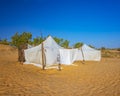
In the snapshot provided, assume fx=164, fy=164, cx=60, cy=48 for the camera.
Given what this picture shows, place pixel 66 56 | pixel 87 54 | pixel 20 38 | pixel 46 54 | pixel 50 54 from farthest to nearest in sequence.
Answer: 1. pixel 20 38
2. pixel 87 54
3. pixel 66 56
4. pixel 50 54
5. pixel 46 54

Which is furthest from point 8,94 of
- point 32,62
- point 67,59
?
point 67,59

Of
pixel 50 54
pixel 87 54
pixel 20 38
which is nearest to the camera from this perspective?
pixel 50 54

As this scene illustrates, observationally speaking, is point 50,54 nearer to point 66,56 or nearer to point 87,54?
point 66,56

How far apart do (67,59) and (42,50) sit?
179 inches

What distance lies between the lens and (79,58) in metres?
25.0

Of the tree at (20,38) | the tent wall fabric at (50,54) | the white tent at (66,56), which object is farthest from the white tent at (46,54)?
the tree at (20,38)

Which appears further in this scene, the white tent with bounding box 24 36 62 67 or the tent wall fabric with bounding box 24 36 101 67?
the tent wall fabric with bounding box 24 36 101 67

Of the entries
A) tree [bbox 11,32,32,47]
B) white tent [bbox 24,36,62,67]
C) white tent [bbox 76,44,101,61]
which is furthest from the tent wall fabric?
tree [bbox 11,32,32,47]

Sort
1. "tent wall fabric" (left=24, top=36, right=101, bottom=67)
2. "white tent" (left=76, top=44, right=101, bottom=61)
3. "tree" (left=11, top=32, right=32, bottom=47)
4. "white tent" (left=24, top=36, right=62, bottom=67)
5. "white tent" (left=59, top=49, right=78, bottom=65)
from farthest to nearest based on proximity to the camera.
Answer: "tree" (left=11, top=32, right=32, bottom=47) < "white tent" (left=76, top=44, right=101, bottom=61) < "white tent" (left=59, top=49, right=78, bottom=65) < "tent wall fabric" (left=24, top=36, right=101, bottom=67) < "white tent" (left=24, top=36, right=62, bottom=67)

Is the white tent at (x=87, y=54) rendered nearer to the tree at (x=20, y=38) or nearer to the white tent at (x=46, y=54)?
the white tent at (x=46, y=54)

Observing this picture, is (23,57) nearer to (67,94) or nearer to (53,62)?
(53,62)

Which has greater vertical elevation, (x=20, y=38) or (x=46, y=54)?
(x=20, y=38)

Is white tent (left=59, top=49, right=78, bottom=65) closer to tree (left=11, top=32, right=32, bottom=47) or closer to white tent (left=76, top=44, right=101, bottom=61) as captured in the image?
white tent (left=76, top=44, right=101, bottom=61)

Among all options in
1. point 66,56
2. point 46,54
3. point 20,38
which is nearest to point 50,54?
point 46,54
